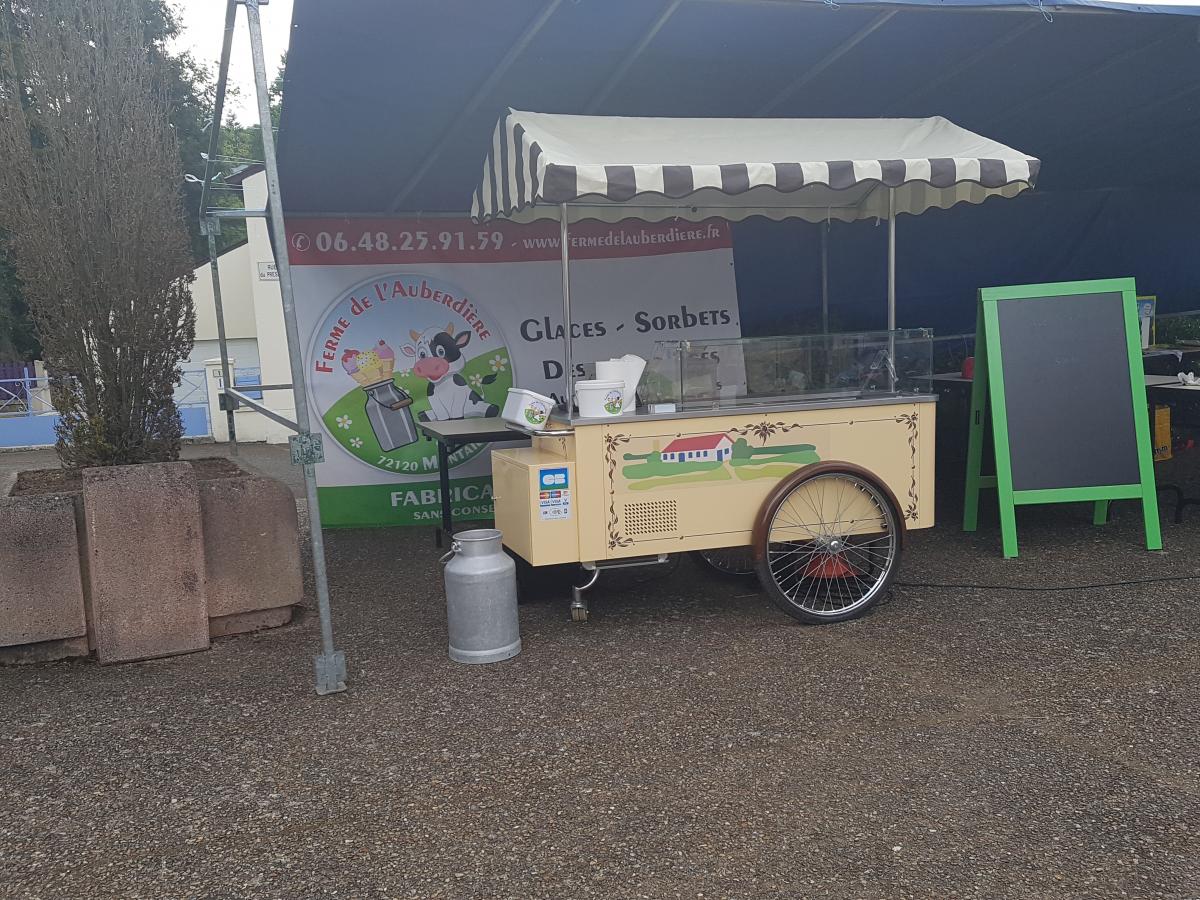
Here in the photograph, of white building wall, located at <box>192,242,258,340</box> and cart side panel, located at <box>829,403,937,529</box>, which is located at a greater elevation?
white building wall, located at <box>192,242,258,340</box>

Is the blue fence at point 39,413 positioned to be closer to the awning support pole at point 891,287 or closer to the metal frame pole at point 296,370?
the metal frame pole at point 296,370

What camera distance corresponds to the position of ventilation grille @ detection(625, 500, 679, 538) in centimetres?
445

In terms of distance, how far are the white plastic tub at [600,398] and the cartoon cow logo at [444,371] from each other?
8.93ft

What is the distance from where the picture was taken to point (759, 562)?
4.46 m

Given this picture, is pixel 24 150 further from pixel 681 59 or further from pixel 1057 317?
pixel 1057 317

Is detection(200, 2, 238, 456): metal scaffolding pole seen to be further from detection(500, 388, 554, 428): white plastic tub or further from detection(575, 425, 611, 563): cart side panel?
detection(575, 425, 611, 563): cart side panel

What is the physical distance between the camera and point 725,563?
5.54 m

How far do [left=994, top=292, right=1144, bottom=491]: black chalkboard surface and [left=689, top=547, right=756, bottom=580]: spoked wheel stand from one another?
1.72 metres

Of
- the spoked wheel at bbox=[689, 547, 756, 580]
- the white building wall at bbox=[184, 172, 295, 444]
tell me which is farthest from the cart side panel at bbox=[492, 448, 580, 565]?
the white building wall at bbox=[184, 172, 295, 444]

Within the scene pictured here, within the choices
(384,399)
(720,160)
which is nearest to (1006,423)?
(720,160)

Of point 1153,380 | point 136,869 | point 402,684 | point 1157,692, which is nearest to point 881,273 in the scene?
point 1153,380

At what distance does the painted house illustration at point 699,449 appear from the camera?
4.47m

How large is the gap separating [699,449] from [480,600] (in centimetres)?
126

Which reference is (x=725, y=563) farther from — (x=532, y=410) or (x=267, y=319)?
(x=267, y=319)
